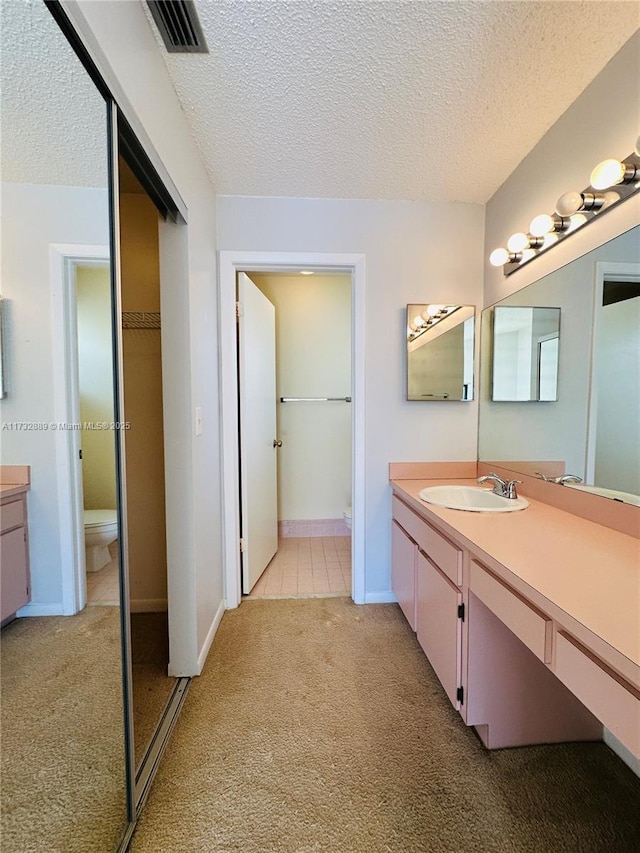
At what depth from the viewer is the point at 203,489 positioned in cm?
161

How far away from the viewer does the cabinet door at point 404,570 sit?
1.66m

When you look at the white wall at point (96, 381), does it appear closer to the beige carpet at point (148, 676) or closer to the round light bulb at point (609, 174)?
the beige carpet at point (148, 676)

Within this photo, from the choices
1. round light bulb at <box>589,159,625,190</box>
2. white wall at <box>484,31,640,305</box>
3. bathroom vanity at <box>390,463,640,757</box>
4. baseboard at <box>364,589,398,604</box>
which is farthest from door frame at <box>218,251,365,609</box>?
round light bulb at <box>589,159,625,190</box>

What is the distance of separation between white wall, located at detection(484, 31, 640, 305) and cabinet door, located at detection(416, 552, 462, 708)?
4.76ft

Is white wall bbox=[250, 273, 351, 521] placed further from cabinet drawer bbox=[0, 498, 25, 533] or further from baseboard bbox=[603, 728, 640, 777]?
cabinet drawer bbox=[0, 498, 25, 533]

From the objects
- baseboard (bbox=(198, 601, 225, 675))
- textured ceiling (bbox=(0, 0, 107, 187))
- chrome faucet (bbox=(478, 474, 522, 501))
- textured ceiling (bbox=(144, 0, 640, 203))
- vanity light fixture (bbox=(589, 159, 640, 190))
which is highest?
textured ceiling (bbox=(144, 0, 640, 203))

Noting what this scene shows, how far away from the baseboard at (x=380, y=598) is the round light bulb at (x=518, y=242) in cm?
203

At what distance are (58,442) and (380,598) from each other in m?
1.95

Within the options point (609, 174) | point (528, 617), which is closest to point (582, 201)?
point (609, 174)

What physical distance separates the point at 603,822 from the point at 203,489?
5.81ft

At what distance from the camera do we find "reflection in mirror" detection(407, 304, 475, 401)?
1994 mm

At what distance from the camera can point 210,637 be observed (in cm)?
171

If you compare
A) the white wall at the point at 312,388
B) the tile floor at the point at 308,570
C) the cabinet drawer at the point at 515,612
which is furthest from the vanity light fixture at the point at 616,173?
the tile floor at the point at 308,570

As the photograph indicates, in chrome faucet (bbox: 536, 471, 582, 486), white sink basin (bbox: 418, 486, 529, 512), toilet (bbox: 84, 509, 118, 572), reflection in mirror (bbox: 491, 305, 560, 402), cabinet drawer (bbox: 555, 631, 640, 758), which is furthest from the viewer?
white sink basin (bbox: 418, 486, 529, 512)
